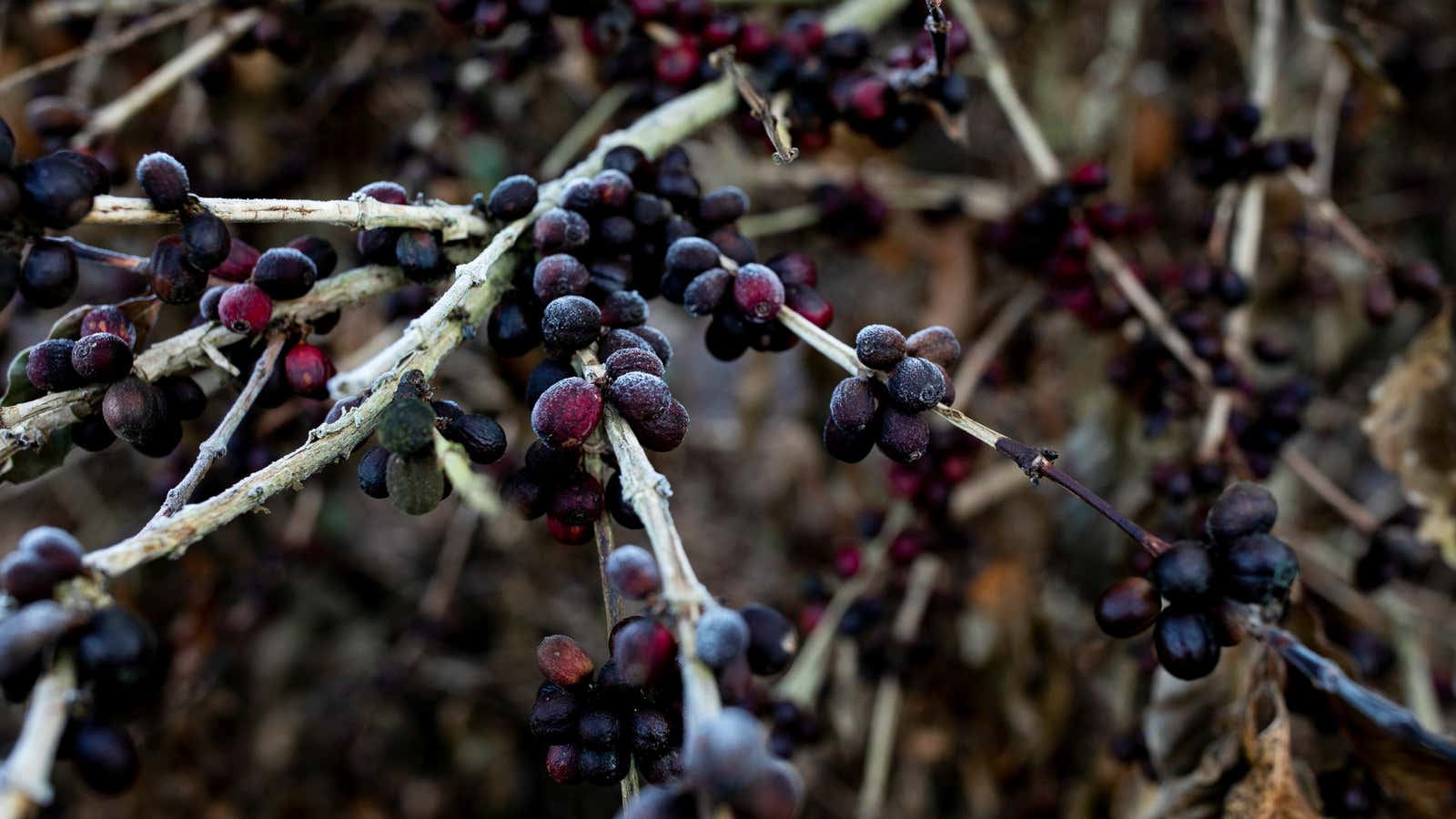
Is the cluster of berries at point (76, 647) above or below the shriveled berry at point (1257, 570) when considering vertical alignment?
above

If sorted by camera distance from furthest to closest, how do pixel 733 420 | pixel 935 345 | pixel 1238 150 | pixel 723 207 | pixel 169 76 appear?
1. pixel 733 420
2. pixel 1238 150
3. pixel 169 76
4. pixel 723 207
5. pixel 935 345

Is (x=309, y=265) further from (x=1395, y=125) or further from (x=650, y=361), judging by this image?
(x=1395, y=125)

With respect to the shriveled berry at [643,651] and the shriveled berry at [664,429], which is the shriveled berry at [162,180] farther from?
the shriveled berry at [643,651]

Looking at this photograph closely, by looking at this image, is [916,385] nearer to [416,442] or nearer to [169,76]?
[416,442]

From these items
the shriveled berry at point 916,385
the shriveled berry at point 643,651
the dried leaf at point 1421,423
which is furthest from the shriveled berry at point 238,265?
the dried leaf at point 1421,423

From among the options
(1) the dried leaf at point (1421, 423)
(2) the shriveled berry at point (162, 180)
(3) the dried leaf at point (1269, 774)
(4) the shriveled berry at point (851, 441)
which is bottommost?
(3) the dried leaf at point (1269, 774)

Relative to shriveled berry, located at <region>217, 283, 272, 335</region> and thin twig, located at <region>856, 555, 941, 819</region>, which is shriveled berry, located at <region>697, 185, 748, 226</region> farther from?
thin twig, located at <region>856, 555, 941, 819</region>

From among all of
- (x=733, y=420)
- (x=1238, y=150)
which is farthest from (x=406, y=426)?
(x=733, y=420)
